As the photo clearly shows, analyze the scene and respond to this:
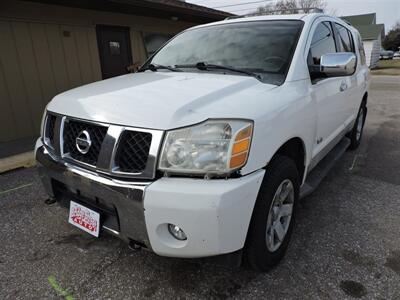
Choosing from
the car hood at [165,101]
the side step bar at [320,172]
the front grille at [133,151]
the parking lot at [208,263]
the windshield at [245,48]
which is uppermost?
the windshield at [245,48]

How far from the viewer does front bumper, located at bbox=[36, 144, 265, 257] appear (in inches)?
66.8

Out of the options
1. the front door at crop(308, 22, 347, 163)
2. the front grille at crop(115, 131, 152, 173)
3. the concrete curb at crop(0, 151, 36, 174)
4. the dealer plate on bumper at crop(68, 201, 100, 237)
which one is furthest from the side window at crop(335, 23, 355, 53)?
the concrete curb at crop(0, 151, 36, 174)

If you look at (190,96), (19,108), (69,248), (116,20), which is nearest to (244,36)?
(190,96)

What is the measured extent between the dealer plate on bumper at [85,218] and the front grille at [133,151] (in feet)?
1.35

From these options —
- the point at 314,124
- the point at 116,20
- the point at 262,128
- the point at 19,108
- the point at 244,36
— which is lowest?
the point at 19,108

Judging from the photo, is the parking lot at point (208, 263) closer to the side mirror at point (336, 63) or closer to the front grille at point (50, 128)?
the front grille at point (50, 128)

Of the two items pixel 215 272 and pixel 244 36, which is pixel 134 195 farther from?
pixel 244 36

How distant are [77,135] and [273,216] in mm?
1403

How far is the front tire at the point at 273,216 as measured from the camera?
1978 millimetres

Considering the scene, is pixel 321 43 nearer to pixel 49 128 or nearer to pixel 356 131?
pixel 356 131

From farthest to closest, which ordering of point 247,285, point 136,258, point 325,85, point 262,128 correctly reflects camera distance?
point 325,85 < point 136,258 < point 247,285 < point 262,128

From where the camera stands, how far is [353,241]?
8.84 feet

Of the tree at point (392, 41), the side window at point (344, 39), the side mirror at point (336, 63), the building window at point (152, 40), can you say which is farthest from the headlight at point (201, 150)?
the tree at point (392, 41)

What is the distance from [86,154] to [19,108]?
528 centimetres
